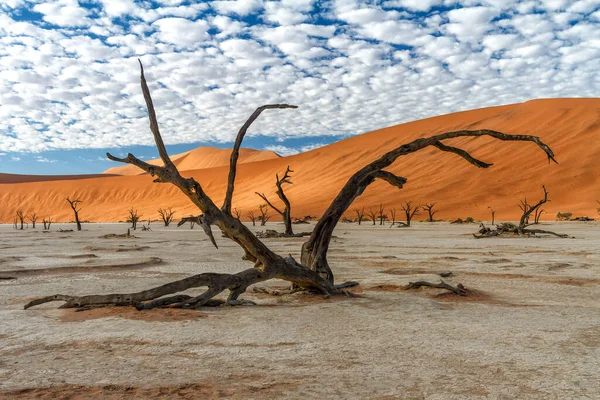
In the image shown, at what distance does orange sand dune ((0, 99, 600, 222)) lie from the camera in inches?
1781

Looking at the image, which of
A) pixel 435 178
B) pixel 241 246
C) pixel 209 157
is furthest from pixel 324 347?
pixel 209 157

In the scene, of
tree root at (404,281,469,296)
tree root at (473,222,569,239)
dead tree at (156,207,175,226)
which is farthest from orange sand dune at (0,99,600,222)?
tree root at (404,281,469,296)

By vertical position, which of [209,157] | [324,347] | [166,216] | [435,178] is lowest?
[324,347]

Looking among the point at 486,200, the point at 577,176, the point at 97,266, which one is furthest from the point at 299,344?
the point at 577,176

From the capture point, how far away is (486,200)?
4534 centimetres

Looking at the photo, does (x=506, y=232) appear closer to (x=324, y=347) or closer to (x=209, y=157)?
(x=324, y=347)

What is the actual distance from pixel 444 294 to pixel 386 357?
9.56 feet

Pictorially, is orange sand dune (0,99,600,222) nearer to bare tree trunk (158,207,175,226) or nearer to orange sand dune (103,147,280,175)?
bare tree trunk (158,207,175,226)

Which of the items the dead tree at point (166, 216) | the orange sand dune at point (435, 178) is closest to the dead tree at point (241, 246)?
the dead tree at point (166, 216)

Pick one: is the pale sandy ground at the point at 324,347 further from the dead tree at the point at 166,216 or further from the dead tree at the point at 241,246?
the dead tree at the point at 166,216

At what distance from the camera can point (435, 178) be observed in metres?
53.6

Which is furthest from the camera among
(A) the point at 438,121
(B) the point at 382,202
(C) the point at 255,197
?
(A) the point at 438,121

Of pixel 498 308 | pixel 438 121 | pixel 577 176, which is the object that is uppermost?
pixel 438 121

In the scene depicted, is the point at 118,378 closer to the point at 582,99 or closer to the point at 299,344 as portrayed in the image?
the point at 299,344
